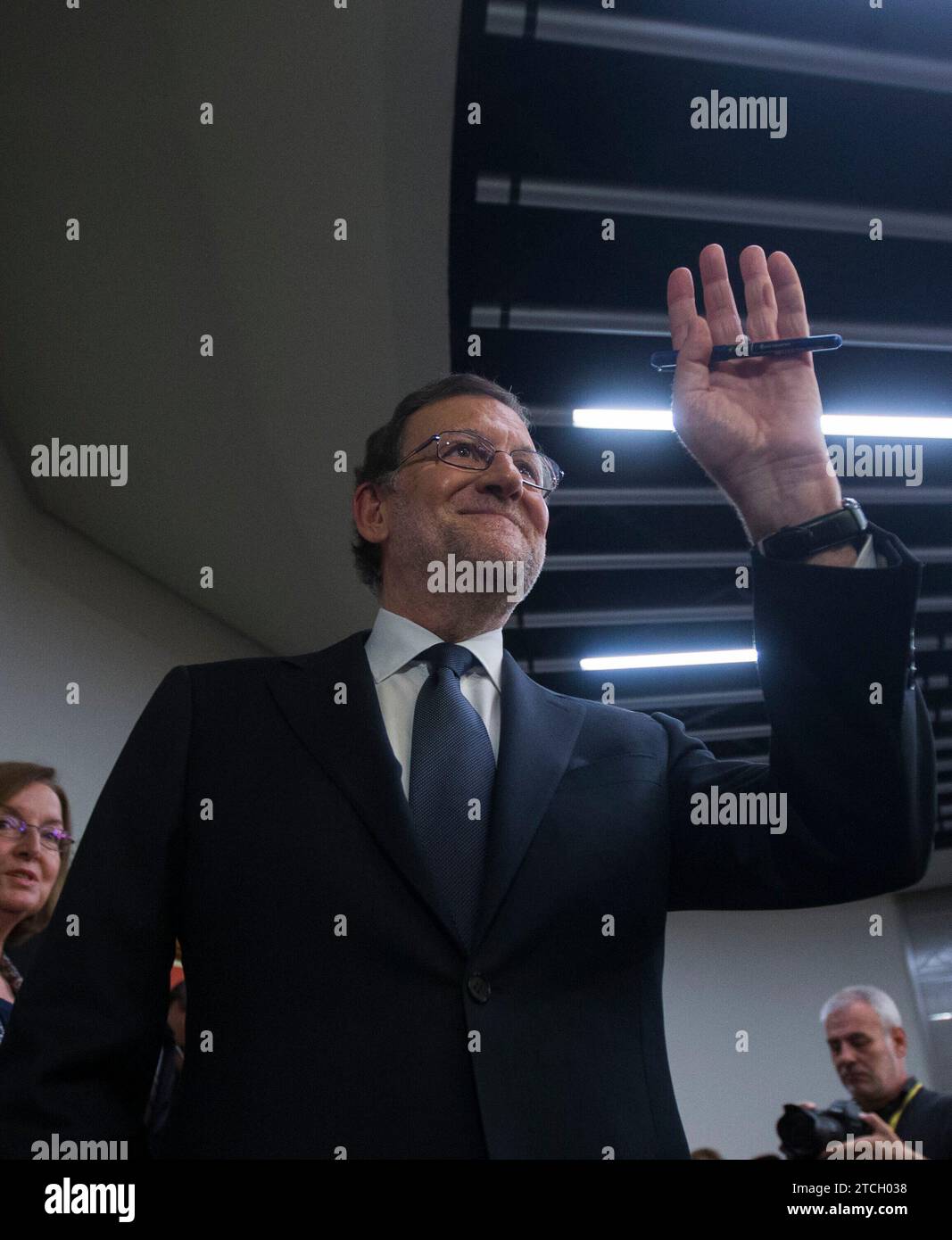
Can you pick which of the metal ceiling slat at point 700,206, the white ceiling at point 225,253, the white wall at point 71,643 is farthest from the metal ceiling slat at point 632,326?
the white wall at point 71,643

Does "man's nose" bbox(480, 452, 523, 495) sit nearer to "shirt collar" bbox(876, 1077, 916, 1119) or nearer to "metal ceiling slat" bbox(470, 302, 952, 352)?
"shirt collar" bbox(876, 1077, 916, 1119)

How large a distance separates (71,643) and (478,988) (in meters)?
4.77

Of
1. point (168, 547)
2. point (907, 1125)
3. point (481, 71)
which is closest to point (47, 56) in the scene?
point (481, 71)

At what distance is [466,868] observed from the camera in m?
1.09

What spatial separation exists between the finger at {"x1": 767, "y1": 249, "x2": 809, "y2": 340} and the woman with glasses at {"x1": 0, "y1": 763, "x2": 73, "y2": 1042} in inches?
84.3

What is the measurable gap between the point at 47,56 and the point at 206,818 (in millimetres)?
2985

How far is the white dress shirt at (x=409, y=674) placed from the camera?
1236mm

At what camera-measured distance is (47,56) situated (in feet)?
10.9

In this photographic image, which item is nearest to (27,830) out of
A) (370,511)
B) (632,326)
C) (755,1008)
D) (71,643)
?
(370,511)

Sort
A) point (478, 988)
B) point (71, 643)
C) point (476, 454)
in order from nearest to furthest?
1. point (478, 988)
2. point (476, 454)
3. point (71, 643)

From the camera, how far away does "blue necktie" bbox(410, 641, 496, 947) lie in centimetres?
108

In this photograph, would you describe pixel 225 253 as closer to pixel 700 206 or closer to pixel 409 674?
pixel 700 206

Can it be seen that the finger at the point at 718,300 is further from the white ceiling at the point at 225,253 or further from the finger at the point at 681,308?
the white ceiling at the point at 225,253

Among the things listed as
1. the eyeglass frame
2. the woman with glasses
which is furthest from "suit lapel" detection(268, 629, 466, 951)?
the eyeglass frame
